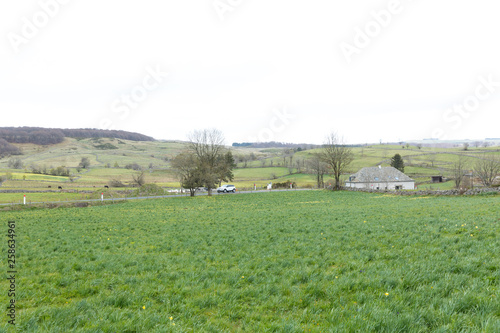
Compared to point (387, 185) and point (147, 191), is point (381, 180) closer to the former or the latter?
point (387, 185)

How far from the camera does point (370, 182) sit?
71.9 metres

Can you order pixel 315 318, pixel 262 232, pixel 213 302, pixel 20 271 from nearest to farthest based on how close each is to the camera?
pixel 315 318
pixel 213 302
pixel 20 271
pixel 262 232

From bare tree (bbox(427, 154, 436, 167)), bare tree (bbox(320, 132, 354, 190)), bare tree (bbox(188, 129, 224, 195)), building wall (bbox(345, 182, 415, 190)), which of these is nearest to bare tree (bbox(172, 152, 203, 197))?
bare tree (bbox(188, 129, 224, 195))

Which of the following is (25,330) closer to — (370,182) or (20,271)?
(20,271)

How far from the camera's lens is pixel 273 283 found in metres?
6.77

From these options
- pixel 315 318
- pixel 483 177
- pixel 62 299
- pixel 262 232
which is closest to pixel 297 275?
pixel 315 318

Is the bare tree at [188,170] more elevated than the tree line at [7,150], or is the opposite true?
the tree line at [7,150]

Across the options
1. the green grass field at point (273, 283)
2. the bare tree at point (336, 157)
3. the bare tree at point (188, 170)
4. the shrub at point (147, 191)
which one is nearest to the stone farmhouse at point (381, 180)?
the bare tree at point (336, 157)

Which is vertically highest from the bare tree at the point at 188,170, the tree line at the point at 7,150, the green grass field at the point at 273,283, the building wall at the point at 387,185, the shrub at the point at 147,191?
the tree line at the point at 7,150

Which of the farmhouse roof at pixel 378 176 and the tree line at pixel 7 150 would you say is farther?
the tree line at pixel 7 150

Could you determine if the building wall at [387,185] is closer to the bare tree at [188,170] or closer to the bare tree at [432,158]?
the bare tree at [432,158]

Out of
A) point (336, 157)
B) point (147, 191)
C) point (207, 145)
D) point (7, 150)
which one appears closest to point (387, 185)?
point (336, 157)

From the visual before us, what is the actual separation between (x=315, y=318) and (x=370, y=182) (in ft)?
241

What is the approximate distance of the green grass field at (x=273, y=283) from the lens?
15.3ft
